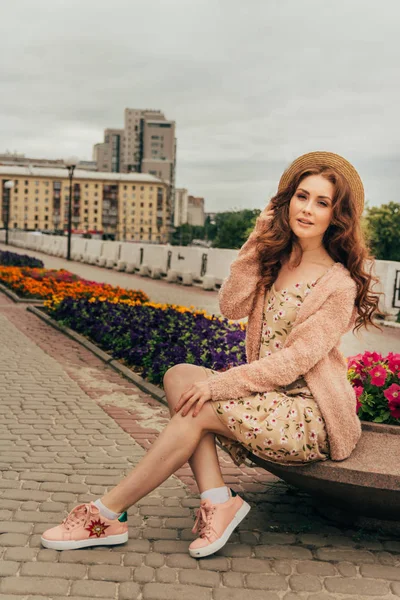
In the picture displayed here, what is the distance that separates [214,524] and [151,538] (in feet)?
1.29

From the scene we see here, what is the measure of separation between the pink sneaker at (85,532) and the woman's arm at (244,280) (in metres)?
1.17

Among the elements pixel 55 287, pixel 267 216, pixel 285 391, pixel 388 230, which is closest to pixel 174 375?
pixel 285 391

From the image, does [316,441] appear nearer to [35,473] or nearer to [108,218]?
[35,473]

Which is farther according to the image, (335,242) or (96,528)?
(335,242)

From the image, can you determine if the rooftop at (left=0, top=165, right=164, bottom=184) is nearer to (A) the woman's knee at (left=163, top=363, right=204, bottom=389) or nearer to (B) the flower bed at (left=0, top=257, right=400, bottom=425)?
(B) the flower bed at (left=0, top=257, right=400, bottom=425)


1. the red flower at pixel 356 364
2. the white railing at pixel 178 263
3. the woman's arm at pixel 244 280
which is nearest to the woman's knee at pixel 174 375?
the woman's arm at pixel 244 280

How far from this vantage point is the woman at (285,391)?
10.9ft

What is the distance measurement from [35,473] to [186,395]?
1.62 metres

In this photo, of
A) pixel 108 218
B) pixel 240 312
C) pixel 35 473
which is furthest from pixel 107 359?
pixel 108 218

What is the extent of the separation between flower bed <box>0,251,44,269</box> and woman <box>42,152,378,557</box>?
64.3 ft

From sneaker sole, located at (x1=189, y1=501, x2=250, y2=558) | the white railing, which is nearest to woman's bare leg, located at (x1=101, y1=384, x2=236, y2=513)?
sneaker sole, located at (x1=189, y1=501, x2=250, y2=558)

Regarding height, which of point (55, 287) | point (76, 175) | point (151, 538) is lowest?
point (55, 287)

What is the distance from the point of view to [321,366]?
136 inches

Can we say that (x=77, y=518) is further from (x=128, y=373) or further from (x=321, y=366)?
(x=128, y=373)
